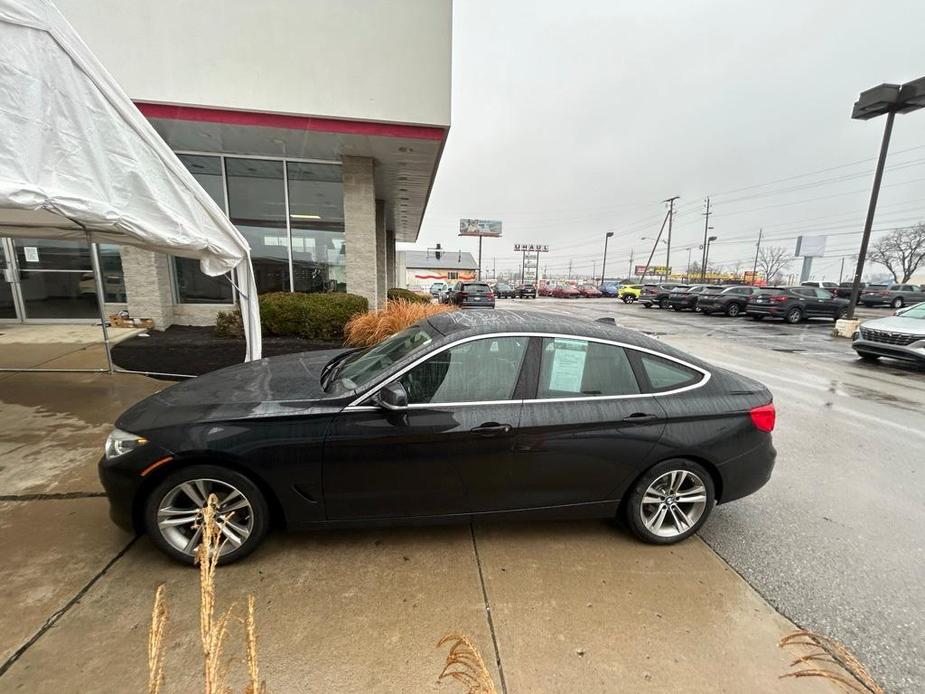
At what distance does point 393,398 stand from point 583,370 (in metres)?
1.28

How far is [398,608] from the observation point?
2172mm

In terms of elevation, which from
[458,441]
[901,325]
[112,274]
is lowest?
[458,441]

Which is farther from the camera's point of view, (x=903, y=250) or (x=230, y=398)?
(x=903, y=250)

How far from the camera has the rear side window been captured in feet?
9.14

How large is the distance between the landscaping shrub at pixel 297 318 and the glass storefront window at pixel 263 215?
1.70 meters

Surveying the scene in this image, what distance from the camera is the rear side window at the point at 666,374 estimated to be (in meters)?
2.79

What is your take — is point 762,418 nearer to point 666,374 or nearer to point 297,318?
point 666,374

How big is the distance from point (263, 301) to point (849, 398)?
34.9ft

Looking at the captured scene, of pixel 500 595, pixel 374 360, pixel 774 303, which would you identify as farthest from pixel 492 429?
pixel 774 303

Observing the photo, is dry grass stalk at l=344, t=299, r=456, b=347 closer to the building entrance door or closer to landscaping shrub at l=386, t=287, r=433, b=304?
landscaping shrub at l=386, t=287, r=433, b=304

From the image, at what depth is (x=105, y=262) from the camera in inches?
390

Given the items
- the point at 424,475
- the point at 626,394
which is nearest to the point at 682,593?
the point at 626,394

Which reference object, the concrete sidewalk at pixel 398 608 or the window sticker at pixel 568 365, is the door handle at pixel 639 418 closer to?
the window sticker at pixel 568 365

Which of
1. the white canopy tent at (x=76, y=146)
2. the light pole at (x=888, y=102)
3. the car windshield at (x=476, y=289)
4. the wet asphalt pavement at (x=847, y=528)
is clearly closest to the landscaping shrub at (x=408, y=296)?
the car windshield at (x=476, y=289)
